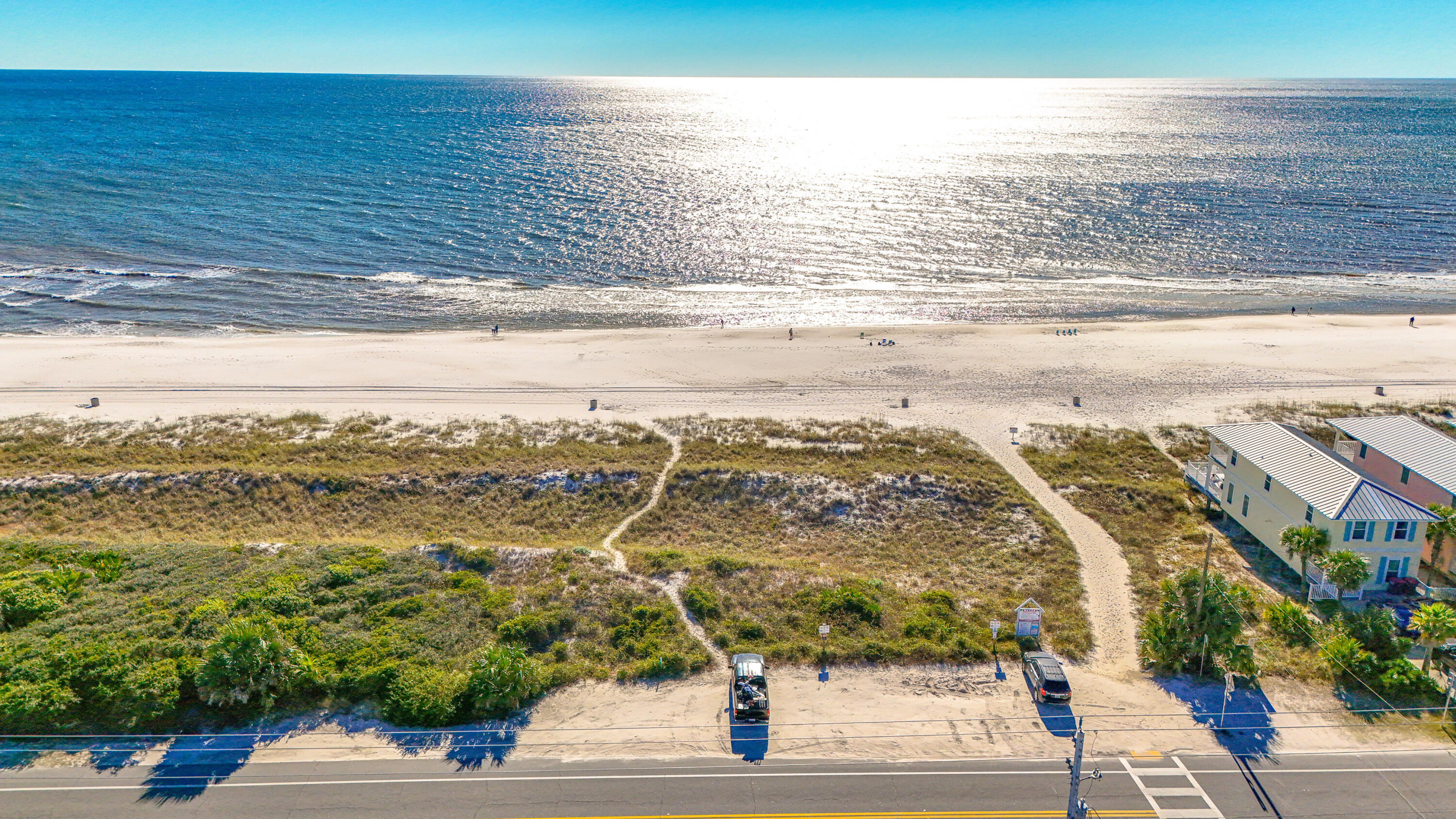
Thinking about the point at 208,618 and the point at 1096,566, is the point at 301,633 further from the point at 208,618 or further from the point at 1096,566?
the point at 1096,566

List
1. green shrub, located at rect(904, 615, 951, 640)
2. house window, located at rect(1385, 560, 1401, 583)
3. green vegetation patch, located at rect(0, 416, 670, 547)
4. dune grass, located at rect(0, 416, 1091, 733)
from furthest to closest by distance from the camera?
green vegetation patch, located at rect(0, 416, 670, 547)
house window, located at rect(1385, 560, 1401, 583)
green shrub, located at rect(904, 615, 951, 640)
dune grass, located at rect(0, 416, 1091, 733)

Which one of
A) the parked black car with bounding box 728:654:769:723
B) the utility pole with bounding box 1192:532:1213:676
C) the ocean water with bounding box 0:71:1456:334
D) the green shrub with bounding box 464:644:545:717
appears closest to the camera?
the parked black car with bounding box 728:654:769:723

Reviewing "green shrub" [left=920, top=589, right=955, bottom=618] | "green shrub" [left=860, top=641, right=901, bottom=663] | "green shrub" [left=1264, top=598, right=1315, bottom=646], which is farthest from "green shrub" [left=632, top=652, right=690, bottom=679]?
"green shrub" [left=1264, top=598, right=1315, bottom=646]

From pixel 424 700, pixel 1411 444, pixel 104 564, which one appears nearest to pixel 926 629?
pixel 424 700

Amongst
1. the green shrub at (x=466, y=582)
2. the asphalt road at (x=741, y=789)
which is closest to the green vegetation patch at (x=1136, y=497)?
the asphalt road at (x=741, y=789)

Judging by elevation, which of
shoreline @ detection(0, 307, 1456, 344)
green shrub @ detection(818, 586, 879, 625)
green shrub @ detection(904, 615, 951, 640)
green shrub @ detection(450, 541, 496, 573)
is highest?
shoreline @ detection(0, 307, 1456, 344)

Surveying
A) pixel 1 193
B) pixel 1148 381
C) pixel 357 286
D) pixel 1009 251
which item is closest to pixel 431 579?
pixel 1148 381

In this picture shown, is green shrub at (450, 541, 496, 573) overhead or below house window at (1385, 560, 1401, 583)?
overhead

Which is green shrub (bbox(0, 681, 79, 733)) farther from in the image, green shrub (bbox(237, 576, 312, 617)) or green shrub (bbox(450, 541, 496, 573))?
green shrub (bbox(450, 541, 496, 573))

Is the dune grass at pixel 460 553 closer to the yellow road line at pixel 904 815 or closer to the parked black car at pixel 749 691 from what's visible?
the parked black car at pixel 749 691
